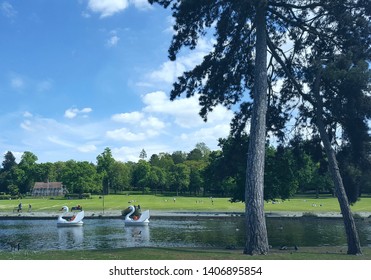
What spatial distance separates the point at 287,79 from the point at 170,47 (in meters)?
7.42

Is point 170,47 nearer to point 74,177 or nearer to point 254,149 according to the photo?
point 254,149

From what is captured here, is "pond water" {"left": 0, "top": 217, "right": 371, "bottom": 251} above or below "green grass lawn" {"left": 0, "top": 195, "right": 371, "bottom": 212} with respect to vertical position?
below

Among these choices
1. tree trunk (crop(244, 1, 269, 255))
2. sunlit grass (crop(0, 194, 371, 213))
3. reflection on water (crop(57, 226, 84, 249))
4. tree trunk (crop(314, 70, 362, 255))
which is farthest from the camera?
sunlit grass (crop(0, 194, 371, 213))

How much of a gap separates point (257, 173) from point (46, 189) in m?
117

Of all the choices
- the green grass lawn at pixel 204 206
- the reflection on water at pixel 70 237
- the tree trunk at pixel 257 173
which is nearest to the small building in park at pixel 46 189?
the green grass lawn at pixel 204 206

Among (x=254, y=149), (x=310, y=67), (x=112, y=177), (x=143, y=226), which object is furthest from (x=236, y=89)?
(x=112, y=177)

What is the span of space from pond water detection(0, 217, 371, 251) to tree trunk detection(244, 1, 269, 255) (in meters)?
6.34

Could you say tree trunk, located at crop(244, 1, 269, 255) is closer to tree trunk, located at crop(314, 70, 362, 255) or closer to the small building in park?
tree trunk, located at crop(314, 70, 362, 255)

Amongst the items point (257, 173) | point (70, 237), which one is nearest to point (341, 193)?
point (257, 173)

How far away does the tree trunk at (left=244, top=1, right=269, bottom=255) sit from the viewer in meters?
17.4

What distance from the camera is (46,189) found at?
12462cm

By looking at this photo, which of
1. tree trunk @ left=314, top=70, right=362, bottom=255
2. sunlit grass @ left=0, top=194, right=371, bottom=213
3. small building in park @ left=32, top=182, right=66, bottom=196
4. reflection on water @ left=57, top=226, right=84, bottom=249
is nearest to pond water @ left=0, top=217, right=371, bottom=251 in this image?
reflection on water @ left=57, top=226, right=84, bottom=249

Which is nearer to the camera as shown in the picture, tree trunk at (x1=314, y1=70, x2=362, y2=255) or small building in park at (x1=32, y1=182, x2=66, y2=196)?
tree trunk at (x1=314, y1=70, x2=362, y2=255)

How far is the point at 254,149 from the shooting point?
18188 mm
